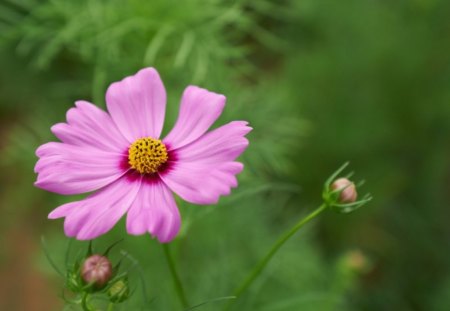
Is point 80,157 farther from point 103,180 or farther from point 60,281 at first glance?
point 60,281

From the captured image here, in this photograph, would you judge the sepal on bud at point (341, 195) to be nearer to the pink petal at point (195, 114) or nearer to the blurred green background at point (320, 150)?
the pink petal at point (195, 114)

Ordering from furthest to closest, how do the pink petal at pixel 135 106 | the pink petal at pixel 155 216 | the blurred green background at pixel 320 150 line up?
the blurred green background at pixel 320 150 < the pink petal at pixel 135 106 < the pink petal at pixel 155 216

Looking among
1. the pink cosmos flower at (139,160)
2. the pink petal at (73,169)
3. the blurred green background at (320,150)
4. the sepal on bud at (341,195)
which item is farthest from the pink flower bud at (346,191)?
the blurred green background at (320,150)

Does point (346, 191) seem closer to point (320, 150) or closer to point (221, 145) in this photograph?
point (221, 145)

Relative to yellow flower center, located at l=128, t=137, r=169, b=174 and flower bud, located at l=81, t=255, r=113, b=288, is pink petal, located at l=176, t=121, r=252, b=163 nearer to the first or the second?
yellow flower center, located at l=128, t=137, r=169, b=174

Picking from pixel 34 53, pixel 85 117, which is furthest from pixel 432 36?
pixel 85 117

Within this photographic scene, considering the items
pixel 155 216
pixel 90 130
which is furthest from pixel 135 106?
pixel 155 216
